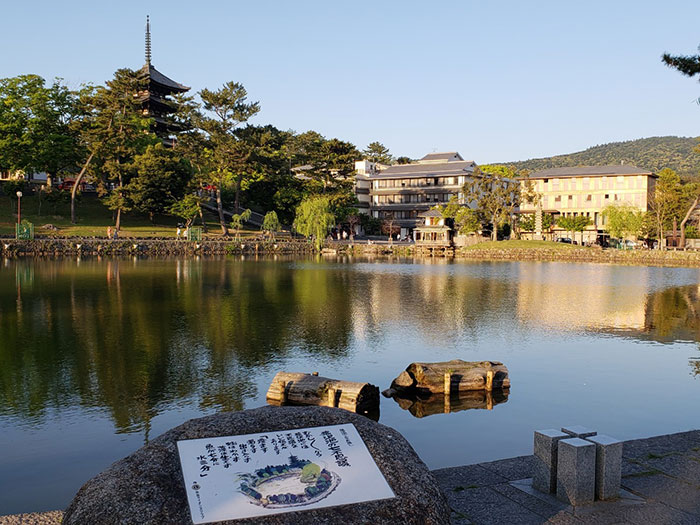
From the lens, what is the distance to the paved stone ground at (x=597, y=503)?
591 centimetres

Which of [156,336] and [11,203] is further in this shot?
[11,203]

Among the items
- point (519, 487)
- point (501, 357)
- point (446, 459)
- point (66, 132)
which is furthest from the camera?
point (66, 132)

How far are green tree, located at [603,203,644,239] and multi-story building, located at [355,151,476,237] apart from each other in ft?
65.7

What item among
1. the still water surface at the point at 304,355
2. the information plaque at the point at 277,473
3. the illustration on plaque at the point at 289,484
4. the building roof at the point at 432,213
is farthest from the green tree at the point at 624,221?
the illustration on plaque at the point at 289,484

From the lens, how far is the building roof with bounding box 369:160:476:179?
8681 cm

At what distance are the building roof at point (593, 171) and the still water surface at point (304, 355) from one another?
5583cm

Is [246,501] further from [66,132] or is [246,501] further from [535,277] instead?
[66,132]

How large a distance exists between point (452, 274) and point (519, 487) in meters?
40.0

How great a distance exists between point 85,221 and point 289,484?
65.3 meters

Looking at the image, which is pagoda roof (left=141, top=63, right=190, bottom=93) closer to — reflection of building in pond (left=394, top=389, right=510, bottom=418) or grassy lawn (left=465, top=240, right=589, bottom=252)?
grassy lawn (left=465, top=240, right=589, bottom=252)

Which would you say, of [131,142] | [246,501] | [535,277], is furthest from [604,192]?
[246,501]

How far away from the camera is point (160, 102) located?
73.8 meters

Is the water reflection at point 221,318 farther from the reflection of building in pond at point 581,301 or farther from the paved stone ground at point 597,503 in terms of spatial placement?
the paved stone ground at point 597,503

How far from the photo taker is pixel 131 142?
64.3 m
